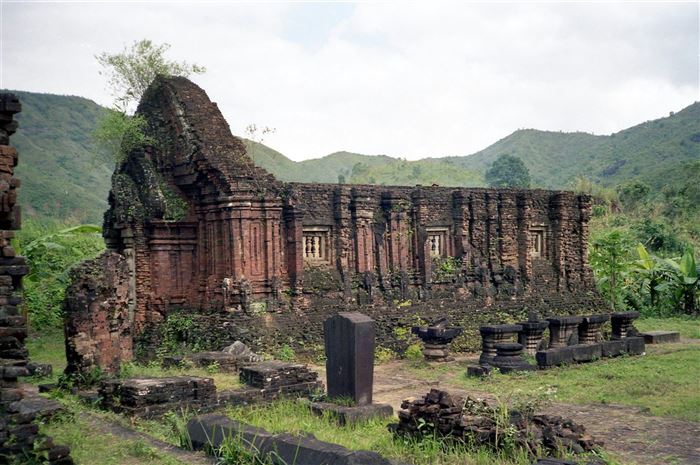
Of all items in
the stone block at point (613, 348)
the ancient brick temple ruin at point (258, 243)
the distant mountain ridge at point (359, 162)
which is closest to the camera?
the ancient brick temple ruin at point (258, 243)

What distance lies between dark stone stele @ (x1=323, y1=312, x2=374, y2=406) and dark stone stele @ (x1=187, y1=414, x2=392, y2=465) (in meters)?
2.59

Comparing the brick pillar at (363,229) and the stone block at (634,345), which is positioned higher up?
the brick pillar at (363,229)

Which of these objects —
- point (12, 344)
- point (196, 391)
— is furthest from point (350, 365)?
point (12, 344)

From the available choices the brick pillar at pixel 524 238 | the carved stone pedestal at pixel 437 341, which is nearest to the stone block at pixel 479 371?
the carved stone pedestal at pixel 437 341

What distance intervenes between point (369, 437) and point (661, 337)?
37.9 ft

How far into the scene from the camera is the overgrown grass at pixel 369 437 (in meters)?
7.34

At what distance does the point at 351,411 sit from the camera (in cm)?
955

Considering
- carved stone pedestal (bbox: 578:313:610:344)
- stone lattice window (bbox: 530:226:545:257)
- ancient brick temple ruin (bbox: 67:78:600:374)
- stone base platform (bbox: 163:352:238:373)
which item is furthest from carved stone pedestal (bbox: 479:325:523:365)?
stone lattice window (bbox: 530:226:545:257)

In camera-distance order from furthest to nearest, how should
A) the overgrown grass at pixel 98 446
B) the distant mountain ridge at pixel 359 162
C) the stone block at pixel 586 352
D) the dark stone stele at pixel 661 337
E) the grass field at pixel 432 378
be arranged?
the distant mountain ridge at pixel 359 162, the dark stone stele at pixel 661 337, the stone block at pixel 586 352, the grass field at pixel 432 378, the overgrown grass at pixel 98 446

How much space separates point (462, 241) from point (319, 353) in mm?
5070

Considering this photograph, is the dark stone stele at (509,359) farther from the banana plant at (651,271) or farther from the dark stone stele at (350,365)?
the banana plant at (651,271)

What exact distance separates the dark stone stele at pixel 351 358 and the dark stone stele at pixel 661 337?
9661 millimetres

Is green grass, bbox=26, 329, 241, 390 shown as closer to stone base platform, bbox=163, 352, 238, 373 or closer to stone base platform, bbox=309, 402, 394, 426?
stone base platform, bbox=163, 352, 238, 373

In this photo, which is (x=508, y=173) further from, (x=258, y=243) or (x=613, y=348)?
(x=258, y=243)
